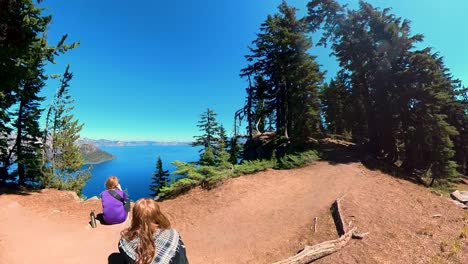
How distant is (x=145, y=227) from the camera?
3.54m

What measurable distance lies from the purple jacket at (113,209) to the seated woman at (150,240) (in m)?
Answer: 5.17

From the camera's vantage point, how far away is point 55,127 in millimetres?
29609

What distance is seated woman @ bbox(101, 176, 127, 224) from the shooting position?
8367mm

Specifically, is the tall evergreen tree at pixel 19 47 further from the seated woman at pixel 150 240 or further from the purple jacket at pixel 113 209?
the seated woman at pixel 150 240

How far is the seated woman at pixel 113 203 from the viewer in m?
8.37

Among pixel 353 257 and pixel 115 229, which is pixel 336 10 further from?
pixel 115 229

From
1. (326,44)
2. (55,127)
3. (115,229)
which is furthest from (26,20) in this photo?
(326,44)

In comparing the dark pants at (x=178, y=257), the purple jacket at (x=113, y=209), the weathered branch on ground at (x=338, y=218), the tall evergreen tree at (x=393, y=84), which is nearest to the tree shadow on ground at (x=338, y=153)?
the tall evergreen tree at (x=393, y=84)

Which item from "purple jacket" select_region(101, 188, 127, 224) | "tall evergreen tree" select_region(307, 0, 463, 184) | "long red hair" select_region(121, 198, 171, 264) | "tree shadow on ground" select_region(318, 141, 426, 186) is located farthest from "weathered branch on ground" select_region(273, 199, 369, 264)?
"tall evergreen tree" select_region(307, 0, 463, 184)

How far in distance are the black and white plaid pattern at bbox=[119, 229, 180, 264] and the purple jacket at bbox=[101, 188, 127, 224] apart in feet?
17.4

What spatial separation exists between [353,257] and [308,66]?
2252 cm

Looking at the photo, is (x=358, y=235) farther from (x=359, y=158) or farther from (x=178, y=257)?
(x=359, y=158)

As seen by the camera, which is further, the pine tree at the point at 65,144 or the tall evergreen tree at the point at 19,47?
the pine tree at the point at 65,144

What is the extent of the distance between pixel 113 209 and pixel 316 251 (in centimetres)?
672
